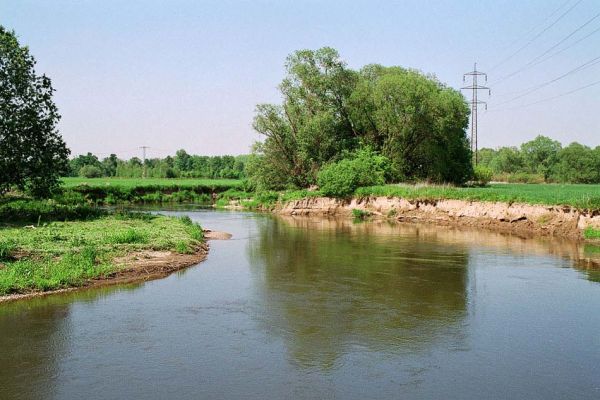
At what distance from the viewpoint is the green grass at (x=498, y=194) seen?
3751 centimetres

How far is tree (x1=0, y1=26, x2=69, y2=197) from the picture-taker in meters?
33.1

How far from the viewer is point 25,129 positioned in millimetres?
33906

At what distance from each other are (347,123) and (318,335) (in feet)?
171

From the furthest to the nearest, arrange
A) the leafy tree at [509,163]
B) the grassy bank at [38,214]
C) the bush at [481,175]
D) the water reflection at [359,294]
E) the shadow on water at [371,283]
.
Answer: the leafy tree at [509,163] → the bush at [481,175] → the grassy bank at [38,214] → the shadow on water at [371,283] → the water reflection at [359,294]

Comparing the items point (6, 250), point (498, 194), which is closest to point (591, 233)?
point (498, 194)

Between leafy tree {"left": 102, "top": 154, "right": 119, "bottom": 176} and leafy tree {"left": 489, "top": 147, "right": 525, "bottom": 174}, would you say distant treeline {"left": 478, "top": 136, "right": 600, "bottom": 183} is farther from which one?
leafy tree {"left": 102, "top": 154, "right": 119, "bottom": 176}

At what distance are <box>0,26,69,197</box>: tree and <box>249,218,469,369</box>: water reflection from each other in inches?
562

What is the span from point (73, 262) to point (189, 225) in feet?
46.1

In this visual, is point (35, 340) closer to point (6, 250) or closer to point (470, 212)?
point (6, 250)

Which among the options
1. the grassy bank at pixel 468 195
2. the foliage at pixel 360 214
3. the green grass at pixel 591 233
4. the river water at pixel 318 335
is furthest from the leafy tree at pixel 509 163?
the river water at pixel 318 335

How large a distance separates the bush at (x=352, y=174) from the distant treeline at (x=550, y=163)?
4012 cm

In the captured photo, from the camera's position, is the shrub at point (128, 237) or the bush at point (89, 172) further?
the bush at point (89, 172)

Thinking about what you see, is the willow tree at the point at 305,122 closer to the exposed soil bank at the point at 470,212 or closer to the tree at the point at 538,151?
the exposed soil bank at the point at 470,212

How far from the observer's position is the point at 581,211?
121ft
